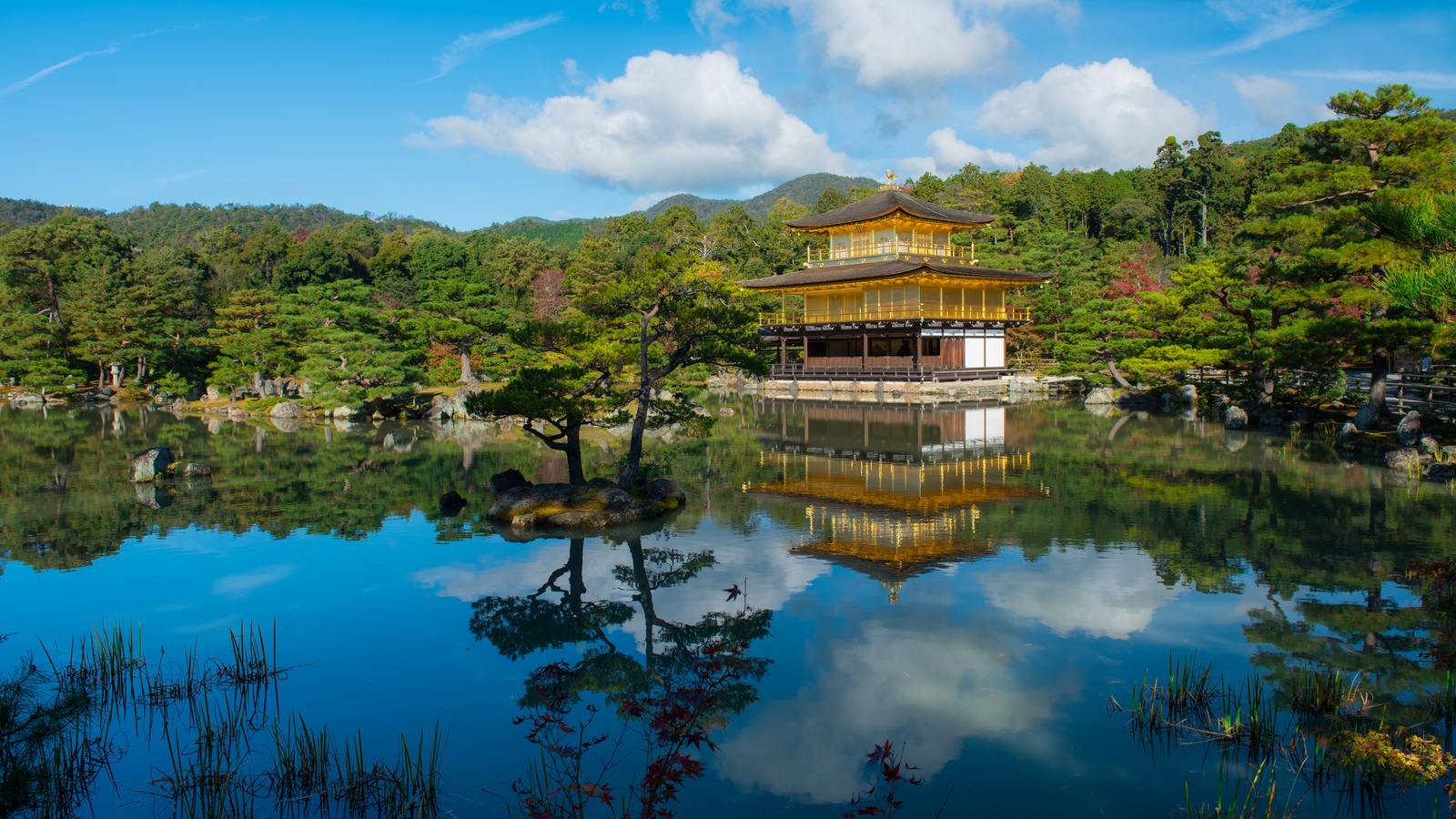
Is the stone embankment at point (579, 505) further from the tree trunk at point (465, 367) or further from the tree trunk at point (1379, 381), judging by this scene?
the tree trunk at point (465, 367)

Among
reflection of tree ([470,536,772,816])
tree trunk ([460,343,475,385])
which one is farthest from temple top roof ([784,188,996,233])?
reflection of tree ([470,536,772,816])

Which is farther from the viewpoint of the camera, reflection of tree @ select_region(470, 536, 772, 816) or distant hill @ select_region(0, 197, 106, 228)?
distant hill @ select_region(0, 197, 106, 228)

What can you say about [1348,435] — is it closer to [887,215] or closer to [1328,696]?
[1328,696]

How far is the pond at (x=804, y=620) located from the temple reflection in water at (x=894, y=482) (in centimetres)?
10

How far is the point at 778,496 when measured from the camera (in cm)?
1376

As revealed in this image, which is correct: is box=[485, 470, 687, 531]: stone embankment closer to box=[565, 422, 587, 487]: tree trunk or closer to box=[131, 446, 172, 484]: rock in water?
box=[565, 422, 587, 487]: tree trunk

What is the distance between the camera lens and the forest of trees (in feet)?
55.7

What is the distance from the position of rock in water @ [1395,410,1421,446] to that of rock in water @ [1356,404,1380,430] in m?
2.19

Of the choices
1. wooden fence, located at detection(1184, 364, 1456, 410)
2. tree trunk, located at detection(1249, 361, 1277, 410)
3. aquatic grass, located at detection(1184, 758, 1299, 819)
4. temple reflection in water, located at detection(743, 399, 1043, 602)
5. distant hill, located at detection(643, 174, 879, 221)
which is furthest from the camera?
distant hill, located at detection(643, 174, 879, 221)

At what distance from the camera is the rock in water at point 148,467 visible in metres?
15.7

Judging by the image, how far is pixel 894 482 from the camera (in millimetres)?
14906

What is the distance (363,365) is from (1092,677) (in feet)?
81.7

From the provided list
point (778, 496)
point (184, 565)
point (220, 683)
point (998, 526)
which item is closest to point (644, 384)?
point (778, 496)

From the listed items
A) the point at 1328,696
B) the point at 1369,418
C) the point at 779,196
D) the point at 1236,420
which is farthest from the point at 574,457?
the point at 779,196
